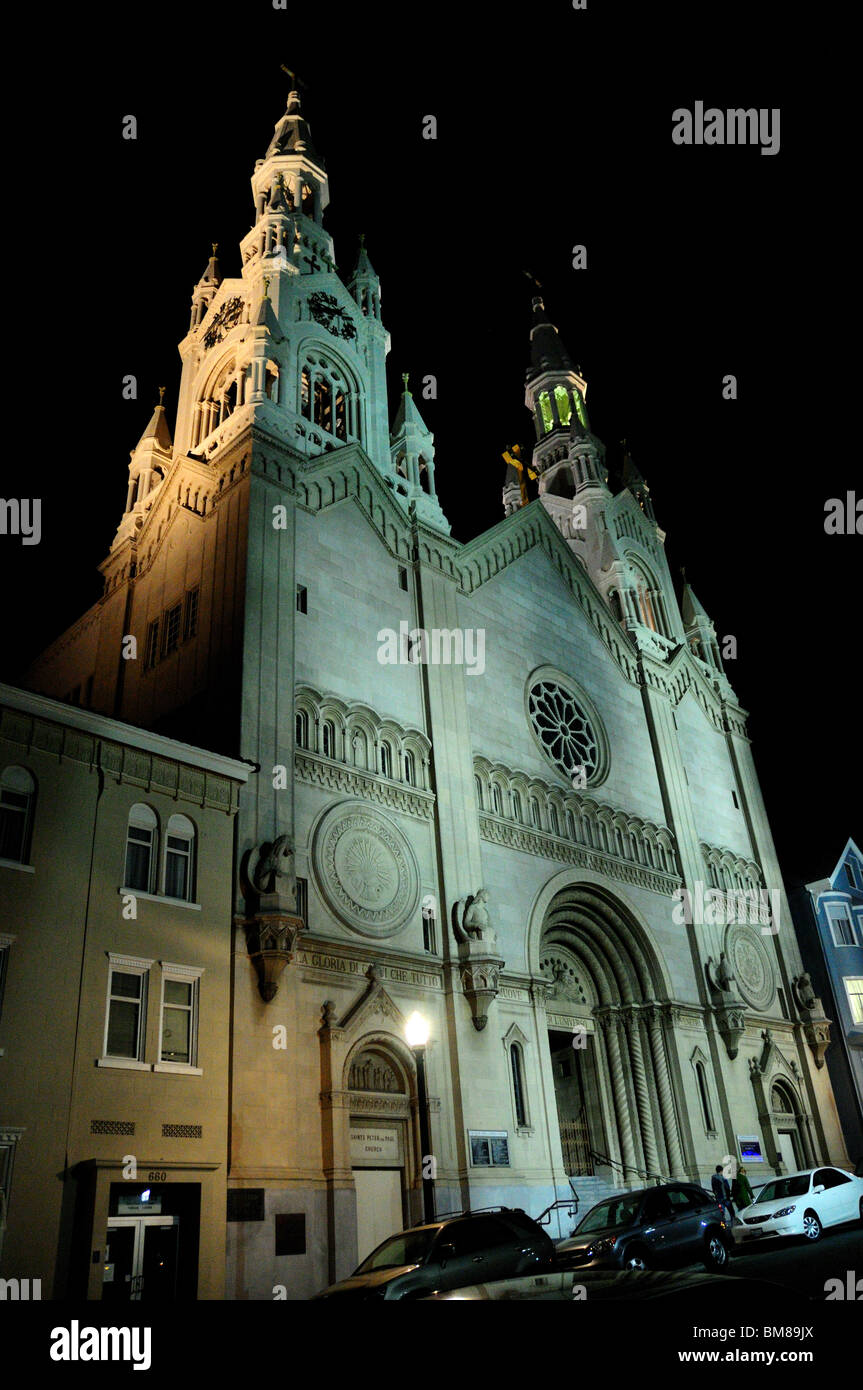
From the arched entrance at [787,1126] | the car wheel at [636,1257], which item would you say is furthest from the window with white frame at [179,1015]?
the arched entrance at [787,1126]

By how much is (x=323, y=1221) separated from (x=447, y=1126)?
4636 mm

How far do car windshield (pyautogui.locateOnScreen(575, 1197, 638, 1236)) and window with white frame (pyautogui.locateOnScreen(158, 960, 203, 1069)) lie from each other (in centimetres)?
798

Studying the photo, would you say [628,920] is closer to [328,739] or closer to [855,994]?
[328,739]

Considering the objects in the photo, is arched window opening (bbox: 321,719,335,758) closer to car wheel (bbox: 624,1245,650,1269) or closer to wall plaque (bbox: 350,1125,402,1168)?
wall plaque (bbox: 350,1125,402,1168)

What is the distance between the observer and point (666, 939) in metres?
33.8

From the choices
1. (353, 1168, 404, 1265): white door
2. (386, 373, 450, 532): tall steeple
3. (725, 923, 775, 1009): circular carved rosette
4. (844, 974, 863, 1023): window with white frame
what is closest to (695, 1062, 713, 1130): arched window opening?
(725, 923, 775, 1009): circular carved rosette

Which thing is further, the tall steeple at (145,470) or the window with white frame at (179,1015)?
the tall steeple at (145,470)

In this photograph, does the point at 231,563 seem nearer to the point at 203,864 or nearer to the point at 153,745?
the point at 153,745

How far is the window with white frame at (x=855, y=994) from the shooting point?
41531 mm

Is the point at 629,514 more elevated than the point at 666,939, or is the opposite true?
the point at 629,514

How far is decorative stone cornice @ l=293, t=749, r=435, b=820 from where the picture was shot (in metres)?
24.1

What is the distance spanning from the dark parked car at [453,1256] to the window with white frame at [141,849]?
8520mm

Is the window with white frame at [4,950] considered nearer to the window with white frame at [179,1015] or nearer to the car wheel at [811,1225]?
the window with white frame at [179,1015]

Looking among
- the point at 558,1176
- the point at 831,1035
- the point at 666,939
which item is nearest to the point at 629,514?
the point at 666,939
